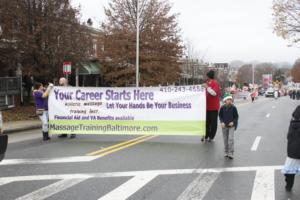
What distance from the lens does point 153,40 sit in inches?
1435

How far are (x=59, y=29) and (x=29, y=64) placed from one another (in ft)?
8.15

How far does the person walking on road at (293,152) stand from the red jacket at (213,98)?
232 inches

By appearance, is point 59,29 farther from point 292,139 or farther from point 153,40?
point 292,139

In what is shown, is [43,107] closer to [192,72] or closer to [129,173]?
[129,173]

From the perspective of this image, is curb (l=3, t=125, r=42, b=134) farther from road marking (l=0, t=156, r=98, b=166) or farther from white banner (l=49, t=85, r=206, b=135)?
road marking (l=0, t=156, r=98, b=166)

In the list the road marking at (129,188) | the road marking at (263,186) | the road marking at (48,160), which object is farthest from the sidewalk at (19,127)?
the road marking at (263,186)

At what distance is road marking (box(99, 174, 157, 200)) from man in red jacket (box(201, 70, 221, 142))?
5.07 m

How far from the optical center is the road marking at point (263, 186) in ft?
22.7

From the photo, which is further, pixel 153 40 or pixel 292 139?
pixel 153 40

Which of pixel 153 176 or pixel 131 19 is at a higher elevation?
pixel 131 19

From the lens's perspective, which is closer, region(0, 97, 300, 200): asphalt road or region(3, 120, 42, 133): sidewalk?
region(0, 97, 300, 200): asphalt road

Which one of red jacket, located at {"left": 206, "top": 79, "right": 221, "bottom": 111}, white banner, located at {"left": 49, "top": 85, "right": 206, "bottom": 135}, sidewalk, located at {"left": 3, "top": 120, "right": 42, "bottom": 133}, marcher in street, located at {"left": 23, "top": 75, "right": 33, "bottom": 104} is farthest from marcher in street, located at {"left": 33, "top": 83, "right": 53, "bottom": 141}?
marcher in street, located at {"left": 23, "top": 75, "right": 33, "bottom": 104}

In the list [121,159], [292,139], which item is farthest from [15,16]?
[292,139]

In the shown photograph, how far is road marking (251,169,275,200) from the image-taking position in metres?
6.91
